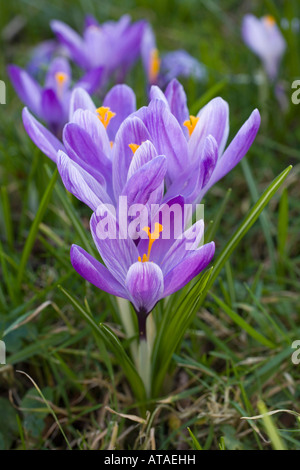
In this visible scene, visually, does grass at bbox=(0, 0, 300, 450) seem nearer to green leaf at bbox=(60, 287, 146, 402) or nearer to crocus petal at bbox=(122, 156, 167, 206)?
green leaf at bbox=(60, 287, 146, 402)

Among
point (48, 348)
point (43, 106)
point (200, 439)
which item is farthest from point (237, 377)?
point (43, 106)

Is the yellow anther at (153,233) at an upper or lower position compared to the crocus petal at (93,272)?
upper

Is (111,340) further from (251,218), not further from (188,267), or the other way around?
(251,218)

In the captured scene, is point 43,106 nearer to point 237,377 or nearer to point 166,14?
point 237,377

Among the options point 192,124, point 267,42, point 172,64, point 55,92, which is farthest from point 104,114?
point 172,64

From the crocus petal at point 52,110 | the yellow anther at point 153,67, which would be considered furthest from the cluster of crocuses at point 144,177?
the yellow anther at point 153,67

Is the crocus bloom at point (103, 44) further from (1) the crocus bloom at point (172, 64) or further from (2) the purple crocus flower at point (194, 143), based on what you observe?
(2) the purple crocus flower at point (194, 143)
